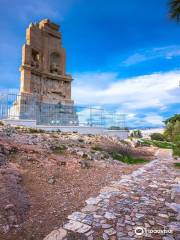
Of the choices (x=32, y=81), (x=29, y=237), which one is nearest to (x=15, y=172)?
(x=29, y=237)

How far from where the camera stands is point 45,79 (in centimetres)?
2489

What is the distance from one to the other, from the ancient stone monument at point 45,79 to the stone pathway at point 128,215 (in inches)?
632

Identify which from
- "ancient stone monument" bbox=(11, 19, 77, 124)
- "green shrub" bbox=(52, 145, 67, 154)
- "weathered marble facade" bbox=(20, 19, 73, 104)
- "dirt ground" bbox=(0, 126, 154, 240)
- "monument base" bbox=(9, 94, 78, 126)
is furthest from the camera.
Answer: "weathered marble facade" bbox=(20, 19, 73, 104)

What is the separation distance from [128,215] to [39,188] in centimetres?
257

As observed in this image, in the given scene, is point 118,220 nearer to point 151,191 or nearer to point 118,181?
point 151,191

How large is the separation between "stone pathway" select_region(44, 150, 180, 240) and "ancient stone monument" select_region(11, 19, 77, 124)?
1604cm

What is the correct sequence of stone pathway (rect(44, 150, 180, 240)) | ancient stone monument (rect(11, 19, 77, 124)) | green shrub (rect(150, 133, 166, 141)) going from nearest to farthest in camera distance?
1. stone pathway (rect(44, 150, 180, 240))
2. ancient stone monument (rect(11, 19, 77, 124))
3. green shrub (rect(150, 133, 166, 141))

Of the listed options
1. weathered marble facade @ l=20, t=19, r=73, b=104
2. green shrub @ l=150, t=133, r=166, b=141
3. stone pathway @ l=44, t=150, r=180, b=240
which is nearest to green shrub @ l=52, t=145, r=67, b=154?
stone pathway @ l=44, t=150, r=180, b=240

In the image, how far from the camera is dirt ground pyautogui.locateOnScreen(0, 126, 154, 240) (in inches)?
164

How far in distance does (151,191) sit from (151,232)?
2.60 metres

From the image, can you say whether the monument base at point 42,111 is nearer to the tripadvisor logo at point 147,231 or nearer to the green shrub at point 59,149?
the green shrub at point 59,149

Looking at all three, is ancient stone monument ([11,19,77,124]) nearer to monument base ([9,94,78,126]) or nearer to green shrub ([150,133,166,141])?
monument base ([9,94,78,126])

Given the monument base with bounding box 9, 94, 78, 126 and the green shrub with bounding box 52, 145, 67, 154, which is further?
the monument base with bounding box 9, 94, 78, 126

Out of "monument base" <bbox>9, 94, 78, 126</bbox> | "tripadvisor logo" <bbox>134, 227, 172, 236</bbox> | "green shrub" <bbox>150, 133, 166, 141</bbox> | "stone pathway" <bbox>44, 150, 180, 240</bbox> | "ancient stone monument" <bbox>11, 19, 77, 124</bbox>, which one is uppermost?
"ancient stone monument" <bbox>11, 19, 77, 124</bbox>
